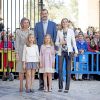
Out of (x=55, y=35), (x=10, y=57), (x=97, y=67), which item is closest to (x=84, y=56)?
(x=97, y=67)

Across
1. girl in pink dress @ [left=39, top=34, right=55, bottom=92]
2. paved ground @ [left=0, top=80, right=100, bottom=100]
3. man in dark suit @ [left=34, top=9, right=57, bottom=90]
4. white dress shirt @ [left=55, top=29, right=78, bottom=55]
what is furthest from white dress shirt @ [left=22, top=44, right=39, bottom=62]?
paved ground @ [left=0, top=80, right=100, bottom=100]

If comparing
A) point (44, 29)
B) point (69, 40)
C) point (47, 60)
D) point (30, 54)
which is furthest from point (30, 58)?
point (69, 40)

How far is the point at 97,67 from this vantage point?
14555mm

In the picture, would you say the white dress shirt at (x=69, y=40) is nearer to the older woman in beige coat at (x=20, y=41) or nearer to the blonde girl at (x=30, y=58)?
the blonde girl at (x=30, y=58)

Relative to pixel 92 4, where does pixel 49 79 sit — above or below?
below

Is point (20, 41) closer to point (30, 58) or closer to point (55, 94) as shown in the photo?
point (30, 58)

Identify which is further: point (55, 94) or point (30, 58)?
point (30, 58)

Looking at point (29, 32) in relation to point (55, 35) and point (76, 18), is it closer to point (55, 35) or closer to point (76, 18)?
point (55, 35)

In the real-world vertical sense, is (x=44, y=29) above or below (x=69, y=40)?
above

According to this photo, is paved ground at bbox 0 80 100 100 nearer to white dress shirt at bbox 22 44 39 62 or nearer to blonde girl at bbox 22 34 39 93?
blonde girl at bbox 22 34 39 93

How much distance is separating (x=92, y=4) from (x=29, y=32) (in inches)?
730

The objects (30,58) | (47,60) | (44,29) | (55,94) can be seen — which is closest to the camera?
(55,94)

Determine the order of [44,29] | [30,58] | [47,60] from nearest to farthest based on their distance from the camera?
[30,58]
[47,60]
[44,29]

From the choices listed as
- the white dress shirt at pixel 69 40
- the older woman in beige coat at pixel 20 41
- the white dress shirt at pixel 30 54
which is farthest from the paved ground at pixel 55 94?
the white dress shirt at pixel 69 40
